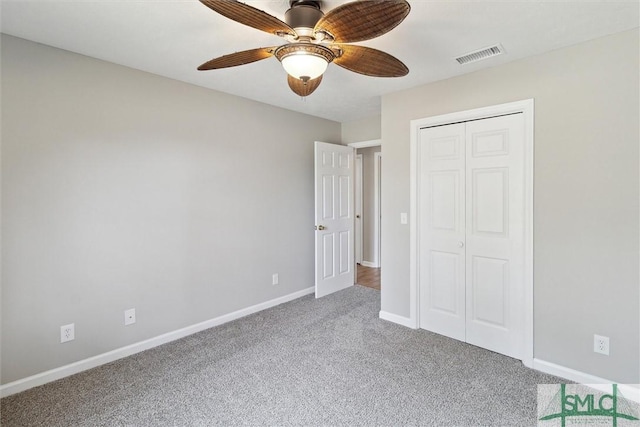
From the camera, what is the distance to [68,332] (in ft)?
7.85

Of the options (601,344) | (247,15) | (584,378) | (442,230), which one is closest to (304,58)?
(247,15)

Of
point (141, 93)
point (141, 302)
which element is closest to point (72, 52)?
point (141, 93)

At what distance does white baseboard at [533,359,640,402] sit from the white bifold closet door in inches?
7.6

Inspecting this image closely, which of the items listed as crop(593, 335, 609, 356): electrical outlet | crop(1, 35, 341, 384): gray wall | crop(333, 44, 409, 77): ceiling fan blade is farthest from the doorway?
crop(333, 44, 409, 77): ceiling fan blade

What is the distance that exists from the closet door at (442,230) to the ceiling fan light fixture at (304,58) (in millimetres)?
1636

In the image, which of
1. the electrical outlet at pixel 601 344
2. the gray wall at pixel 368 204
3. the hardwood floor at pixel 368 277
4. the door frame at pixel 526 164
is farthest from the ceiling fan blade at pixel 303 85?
the gray wall at pixel 368 204

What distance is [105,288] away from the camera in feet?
8.41

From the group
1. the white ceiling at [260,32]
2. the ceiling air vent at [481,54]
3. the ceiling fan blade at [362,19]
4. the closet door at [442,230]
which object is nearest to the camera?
the ceiling fan blade at [362,19]

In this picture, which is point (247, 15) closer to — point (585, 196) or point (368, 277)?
point (585, 196)

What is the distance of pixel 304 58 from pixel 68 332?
2.52 metres

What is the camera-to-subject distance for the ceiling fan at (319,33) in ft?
4.14

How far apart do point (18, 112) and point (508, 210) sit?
11.7 feet

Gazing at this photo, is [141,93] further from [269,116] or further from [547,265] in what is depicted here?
[547,265]

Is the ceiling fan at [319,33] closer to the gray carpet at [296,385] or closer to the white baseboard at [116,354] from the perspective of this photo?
the gray carpet at [296,385]
